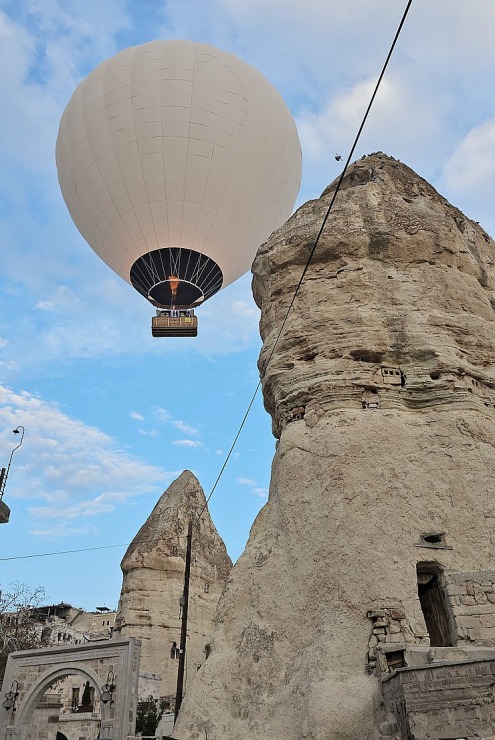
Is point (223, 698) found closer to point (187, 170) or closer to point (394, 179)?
point (394, 179)

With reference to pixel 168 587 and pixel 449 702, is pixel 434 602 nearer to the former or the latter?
pixel 449 702

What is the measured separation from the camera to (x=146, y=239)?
76.2 feet

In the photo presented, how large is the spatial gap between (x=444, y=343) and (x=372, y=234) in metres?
2.63

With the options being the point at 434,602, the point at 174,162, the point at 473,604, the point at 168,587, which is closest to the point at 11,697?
the point at 434,602

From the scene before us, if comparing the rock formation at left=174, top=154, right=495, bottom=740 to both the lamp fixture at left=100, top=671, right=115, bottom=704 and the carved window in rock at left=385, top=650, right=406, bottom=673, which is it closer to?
the carved window in rock at left=385, top=650, right=406, bottom=673

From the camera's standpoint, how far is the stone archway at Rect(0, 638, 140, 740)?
11031 mm

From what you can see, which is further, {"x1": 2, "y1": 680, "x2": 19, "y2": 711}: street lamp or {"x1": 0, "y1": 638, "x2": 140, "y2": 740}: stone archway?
{"x1": 2, "y1": 680, "x2": 19, "y2": 711}: street lamp

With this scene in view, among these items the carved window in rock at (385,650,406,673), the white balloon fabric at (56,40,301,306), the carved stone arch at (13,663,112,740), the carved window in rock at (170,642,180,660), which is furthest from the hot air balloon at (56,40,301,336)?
the carved window in rock at (385,650,406,673)

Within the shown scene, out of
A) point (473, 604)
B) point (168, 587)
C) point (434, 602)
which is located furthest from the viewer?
point (168, 587)

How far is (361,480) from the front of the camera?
30.3 ft

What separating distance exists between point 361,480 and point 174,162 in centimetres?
1558

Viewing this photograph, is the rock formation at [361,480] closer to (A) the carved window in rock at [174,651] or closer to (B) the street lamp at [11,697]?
(B) the street lamp at [11,697]

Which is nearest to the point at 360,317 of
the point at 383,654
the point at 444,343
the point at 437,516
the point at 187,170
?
the point at 444,343

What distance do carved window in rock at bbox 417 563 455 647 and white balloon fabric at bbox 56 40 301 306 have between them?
663 inches
